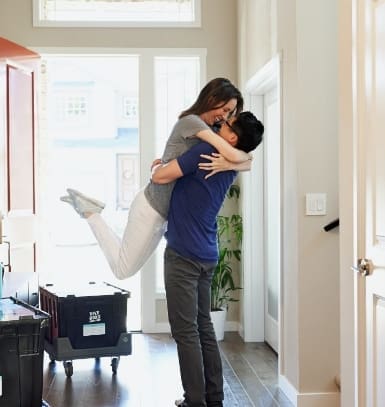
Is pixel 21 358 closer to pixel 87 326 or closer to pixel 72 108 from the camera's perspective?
pixel 87 326

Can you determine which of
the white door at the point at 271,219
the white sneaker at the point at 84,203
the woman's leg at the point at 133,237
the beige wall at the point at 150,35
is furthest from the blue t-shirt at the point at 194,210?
the beige wall at the point at 150,35

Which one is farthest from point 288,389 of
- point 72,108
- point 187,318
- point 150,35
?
point 72,108

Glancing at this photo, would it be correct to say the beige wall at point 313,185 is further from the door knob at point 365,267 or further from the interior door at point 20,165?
the interior door at point 20,165

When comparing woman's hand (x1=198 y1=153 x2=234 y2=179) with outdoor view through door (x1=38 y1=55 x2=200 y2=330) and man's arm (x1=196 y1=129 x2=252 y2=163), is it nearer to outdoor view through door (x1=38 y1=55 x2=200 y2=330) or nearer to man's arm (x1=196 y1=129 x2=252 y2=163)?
man's arm (x1=196 y1=129 x2=252 y2=163)

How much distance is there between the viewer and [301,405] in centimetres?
311

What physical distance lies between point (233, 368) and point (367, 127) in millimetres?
2245

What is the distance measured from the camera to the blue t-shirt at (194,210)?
2609mm

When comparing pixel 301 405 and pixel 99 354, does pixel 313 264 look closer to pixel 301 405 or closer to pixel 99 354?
pixel 301 405

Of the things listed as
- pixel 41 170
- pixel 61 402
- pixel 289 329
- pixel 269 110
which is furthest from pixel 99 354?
pixel 41 170

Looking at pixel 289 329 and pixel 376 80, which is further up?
pixel 376 80

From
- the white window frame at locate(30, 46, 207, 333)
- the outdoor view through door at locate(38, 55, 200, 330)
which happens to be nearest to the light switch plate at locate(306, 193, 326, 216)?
the white window frame at locate(30, 46, 207, 333)

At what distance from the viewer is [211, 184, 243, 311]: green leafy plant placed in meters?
4.66

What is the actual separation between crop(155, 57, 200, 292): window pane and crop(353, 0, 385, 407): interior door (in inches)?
115

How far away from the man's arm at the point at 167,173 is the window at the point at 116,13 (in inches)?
103
